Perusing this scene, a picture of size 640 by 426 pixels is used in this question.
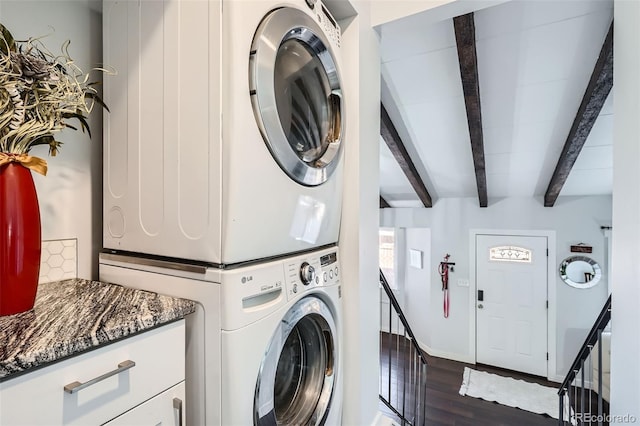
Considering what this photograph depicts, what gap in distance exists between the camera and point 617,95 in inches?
54.2

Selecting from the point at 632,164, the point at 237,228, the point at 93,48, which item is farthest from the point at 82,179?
the point at 632,164

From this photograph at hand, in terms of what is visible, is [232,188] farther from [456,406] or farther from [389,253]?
[389,253]

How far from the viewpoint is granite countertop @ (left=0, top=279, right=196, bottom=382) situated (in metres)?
0.58

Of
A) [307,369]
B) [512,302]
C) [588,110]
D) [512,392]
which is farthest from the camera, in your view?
[512,302]

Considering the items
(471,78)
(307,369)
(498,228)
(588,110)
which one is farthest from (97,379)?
(498,228)

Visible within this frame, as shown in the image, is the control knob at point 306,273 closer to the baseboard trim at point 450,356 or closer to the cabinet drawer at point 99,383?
the cabinet drawer at point 99,383

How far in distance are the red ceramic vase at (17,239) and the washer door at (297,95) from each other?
0.59 meters

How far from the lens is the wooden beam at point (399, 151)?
130 inches

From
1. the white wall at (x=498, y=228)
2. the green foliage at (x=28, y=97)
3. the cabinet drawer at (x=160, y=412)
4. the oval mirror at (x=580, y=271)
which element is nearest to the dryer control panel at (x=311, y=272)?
the cabinet drawer at (x=160, y=412)

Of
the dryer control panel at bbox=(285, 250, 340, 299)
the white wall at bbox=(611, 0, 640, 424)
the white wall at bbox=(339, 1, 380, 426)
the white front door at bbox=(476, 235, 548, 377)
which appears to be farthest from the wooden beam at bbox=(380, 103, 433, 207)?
the dryer control panel at bbox=(285, 250, 340, 299)

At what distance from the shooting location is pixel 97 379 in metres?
0.67

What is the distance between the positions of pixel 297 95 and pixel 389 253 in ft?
17.5

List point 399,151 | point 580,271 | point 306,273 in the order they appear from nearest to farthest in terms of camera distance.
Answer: point 306,273 < point 399,151 < point 580,271

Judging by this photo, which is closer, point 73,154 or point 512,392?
point 73,154
